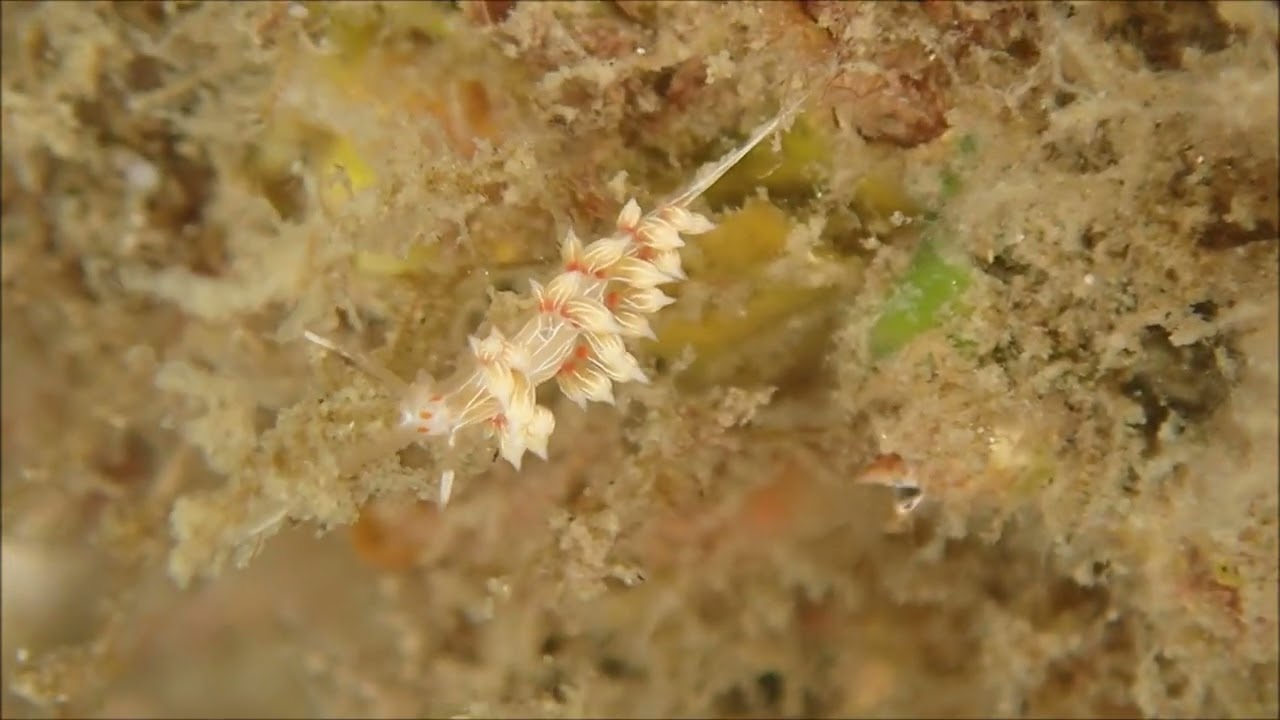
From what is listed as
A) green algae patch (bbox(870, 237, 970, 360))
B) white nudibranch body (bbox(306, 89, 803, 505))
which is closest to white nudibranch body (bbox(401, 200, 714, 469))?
white nudibranch body (bbox(306, 89, 803, 505))

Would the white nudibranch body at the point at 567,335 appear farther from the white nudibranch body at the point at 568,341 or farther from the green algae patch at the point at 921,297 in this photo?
the green algae patch at the point at 921,297

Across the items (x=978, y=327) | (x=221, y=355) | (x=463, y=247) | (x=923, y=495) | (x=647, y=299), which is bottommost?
(x=221, y=355)

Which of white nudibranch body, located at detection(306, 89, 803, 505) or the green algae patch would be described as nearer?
white nudibranch body, located at detection(306, 89, 803, 505)

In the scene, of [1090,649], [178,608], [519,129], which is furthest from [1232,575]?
[178,608]

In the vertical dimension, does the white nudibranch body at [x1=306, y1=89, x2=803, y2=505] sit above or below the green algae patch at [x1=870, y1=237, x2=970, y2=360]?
below

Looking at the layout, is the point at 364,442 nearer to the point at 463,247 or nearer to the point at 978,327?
the point at 463,247

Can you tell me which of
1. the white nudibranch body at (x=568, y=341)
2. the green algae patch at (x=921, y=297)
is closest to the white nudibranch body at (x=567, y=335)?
the white nudibranch body at (x=568, y=341)

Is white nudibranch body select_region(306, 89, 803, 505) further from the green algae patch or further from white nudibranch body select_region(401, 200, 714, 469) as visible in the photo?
the green algae patch

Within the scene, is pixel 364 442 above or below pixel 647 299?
below
